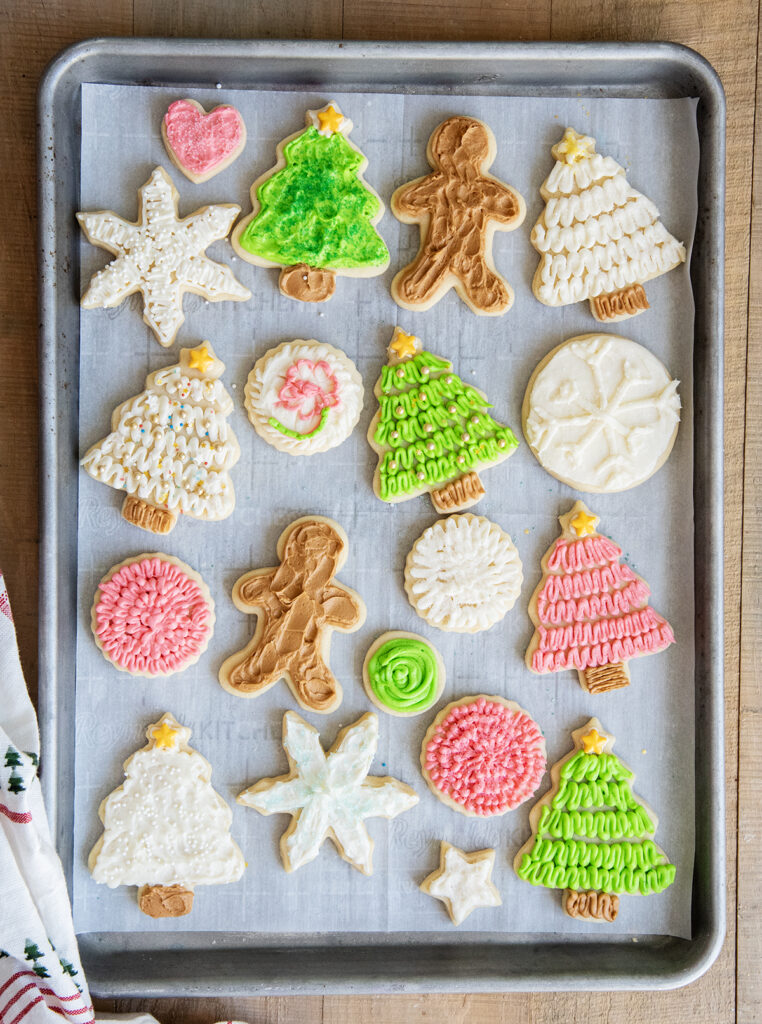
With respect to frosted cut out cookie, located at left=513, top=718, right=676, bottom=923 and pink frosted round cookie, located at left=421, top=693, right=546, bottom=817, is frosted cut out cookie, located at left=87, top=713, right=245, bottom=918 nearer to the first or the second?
pink frosted round cookie, located at left=421, top=693, right=546, bottom=817

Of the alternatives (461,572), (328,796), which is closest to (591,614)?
(461,572)

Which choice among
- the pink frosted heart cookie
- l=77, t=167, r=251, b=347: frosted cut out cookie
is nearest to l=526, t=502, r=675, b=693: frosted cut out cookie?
l=77, t=167, r=251, b=347: frosted cut out cookie

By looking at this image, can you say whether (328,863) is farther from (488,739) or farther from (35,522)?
(35,522)

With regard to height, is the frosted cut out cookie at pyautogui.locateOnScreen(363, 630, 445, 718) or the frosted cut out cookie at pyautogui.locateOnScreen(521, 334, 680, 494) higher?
the frosted cut out cookie at pyautogui.locateOnScreen(521, 334, 680, 494)

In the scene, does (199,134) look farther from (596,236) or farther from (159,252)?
(596,236)

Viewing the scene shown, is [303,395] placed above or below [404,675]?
above

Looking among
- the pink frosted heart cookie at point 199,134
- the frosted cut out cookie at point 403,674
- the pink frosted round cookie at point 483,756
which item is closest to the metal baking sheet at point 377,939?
the pink frosted heart cookie at point 199,134
